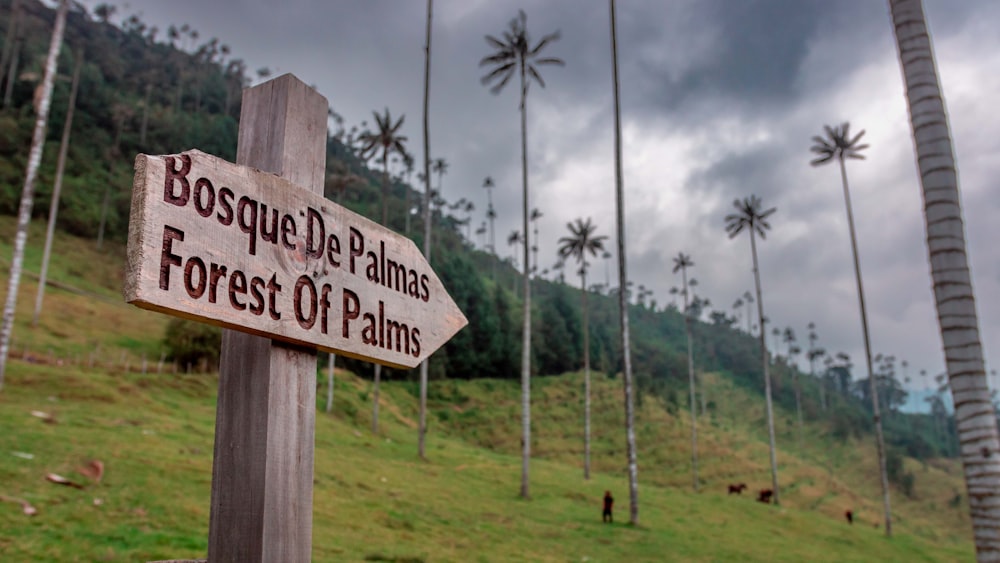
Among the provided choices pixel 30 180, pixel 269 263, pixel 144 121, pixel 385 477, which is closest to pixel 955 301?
pixel 269 263

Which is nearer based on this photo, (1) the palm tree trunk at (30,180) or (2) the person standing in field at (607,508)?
(1) the palm tree trunk at (30,180)

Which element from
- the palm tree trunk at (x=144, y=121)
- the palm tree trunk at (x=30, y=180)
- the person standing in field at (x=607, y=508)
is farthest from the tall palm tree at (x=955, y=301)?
the palm tree trunk at (x=144, y=121)

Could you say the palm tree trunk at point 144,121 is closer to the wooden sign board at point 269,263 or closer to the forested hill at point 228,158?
the forested hill at point 228,158

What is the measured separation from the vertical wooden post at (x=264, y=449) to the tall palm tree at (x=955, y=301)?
15.0ft

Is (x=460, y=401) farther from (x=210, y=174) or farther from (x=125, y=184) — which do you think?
(x=210, y=174)

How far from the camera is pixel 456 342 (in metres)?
60.6

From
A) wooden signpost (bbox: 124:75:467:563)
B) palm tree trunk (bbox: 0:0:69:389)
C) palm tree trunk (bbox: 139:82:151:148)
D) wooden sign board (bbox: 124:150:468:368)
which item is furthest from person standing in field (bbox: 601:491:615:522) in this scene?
palm tree trunk (bbox: 139:82:151:148)

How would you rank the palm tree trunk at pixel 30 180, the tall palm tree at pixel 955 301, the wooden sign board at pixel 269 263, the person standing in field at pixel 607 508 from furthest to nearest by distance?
the person standing in field at pixel 607 508
the palm tree trunk at pixel 30 180
the tall palm tree at pixel 955 301
the wooden sign board at pixel 269 263

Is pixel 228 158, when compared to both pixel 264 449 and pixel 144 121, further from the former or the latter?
pixel 264 449

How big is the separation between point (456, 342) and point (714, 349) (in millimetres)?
57639

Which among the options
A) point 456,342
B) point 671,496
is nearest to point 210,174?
point 671,496

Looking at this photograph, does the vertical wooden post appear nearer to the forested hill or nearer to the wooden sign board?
the wooden sign board

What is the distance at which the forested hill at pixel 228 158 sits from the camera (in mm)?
59125

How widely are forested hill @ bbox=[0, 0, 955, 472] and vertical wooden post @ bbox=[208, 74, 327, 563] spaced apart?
32345mm
